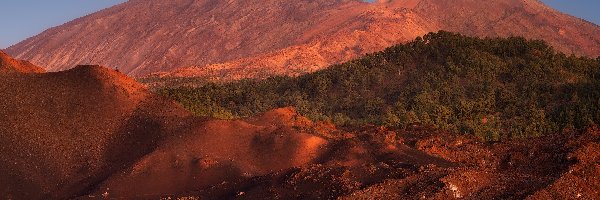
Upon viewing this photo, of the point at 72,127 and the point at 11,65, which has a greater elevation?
the point at 11,65

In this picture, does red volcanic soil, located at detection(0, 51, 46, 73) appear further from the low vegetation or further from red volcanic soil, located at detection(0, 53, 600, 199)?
the low vegetation

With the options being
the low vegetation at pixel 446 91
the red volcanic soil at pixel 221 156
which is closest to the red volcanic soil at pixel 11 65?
the red volcanic soil at pixel 221 156

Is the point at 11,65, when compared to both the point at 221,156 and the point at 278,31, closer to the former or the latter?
the point at 221,156

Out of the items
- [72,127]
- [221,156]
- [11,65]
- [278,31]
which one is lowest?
[278,31]

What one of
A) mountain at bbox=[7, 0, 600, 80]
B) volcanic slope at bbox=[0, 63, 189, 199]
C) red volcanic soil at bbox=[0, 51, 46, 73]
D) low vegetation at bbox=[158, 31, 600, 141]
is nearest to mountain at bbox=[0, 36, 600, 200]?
volcanic slope at bbox=[0, 63, 189, 199]

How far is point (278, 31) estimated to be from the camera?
6962cm

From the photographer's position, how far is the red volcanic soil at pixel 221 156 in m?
9.02

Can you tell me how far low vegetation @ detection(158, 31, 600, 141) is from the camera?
20.6 metres

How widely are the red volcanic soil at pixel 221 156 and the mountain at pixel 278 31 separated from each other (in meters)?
35.8

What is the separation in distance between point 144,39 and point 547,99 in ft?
182

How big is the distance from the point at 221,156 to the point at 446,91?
13.5 meters

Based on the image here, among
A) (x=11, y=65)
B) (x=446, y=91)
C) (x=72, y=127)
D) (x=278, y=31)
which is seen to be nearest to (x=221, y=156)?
(x=72, y=127)

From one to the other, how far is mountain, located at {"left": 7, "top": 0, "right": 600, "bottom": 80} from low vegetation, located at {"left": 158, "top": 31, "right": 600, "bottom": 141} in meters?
22.8

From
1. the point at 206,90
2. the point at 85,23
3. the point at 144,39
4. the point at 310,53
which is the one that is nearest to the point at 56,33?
the point at 85,23
